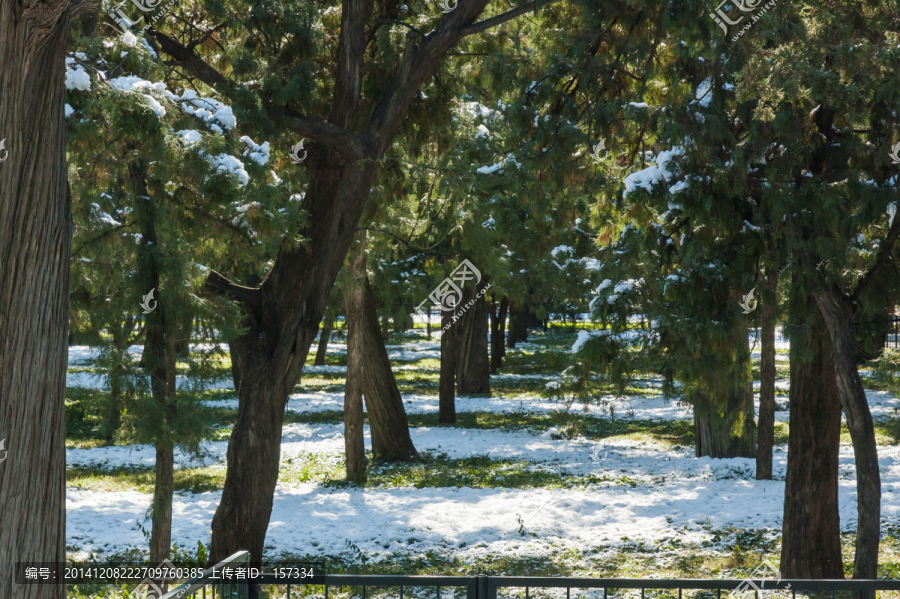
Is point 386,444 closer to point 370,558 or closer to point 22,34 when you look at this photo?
point 370,558

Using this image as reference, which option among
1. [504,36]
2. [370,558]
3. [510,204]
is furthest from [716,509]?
[510,204]

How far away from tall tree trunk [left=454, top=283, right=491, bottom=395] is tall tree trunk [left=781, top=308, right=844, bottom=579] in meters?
15.0

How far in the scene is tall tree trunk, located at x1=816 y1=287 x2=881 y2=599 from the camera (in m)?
6.74

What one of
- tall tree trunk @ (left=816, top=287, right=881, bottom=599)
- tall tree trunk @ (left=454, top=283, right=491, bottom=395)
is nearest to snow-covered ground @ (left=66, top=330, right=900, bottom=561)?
tall tree trunk @ (left=816, top=287, right=881, bottom=599)

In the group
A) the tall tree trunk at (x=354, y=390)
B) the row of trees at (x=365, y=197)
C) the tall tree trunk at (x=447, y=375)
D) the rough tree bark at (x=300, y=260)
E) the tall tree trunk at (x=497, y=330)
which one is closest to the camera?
the row of trees at (x=365, y=197)

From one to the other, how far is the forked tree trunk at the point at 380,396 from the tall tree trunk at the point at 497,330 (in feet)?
48.1

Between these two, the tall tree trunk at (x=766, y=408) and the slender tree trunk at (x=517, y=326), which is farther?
the slender tree trunk at (x=517, y=326)

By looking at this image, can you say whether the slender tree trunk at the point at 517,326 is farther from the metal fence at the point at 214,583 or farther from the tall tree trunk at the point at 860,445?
the metal fence at the point at 214,583

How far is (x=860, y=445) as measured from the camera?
6859 millimetres

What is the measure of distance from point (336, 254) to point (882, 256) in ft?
17.0

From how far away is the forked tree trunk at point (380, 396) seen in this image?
14750 mm

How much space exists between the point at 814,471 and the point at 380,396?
874cm

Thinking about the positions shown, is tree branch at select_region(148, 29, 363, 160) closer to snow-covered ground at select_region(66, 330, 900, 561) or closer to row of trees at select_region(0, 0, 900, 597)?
row of trees at select_region(0, 0, 900, 597)

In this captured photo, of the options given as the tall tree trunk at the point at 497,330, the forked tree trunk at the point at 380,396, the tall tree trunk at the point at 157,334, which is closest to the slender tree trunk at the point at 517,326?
the tall tree trunk at the point at 497,330
